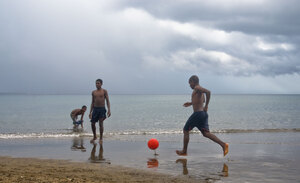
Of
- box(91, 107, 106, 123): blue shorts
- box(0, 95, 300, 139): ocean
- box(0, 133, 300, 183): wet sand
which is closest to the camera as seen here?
box(0, 133, 300, 183): wet sand

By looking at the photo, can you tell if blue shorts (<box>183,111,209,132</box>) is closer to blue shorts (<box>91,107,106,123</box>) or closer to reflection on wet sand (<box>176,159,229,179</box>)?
reflection on wet sand (<box>176,159,229,179</box>)

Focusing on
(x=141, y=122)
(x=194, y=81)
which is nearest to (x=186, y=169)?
(x=194, y=81)

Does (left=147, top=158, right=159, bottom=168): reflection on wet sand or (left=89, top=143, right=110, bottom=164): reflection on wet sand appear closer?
(left=147, top=158, right=159, bottom=168): reflection on wet sand

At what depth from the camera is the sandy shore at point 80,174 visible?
5.36 meters

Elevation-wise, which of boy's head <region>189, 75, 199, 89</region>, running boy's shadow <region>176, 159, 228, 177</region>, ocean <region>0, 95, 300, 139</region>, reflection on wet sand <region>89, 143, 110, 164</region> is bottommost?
reflection on wet sand <region>89, 143, 110, 164</region>

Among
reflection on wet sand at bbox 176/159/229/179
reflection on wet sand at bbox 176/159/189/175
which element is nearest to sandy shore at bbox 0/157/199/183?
reflection on wet sand at bbox 176/159/189/175

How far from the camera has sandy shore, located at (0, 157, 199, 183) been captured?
5.36 meters

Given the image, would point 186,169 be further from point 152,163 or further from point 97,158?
point 97,158

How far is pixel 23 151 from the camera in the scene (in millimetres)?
9898

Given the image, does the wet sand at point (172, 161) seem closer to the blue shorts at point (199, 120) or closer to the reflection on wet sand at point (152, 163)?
the reflection on wet sand at point (152, 163)

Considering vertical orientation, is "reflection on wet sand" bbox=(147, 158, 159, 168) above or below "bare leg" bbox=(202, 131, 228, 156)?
below

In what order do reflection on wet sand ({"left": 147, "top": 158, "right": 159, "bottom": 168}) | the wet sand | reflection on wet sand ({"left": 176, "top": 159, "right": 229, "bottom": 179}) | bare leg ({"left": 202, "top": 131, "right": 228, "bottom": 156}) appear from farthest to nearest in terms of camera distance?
bare leg ({"left": 202, "top": 131, "right": 228, "bottom": 156})
reflection on wet sand ({"left": 147, "top": 158, "right": 159, "bottom": 168})
reflection on wet sand ({"left": 176, "top": 159, "right": 229, "bottom": 179})
the wet sand

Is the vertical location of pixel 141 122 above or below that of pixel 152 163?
above

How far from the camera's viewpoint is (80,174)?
600cm
